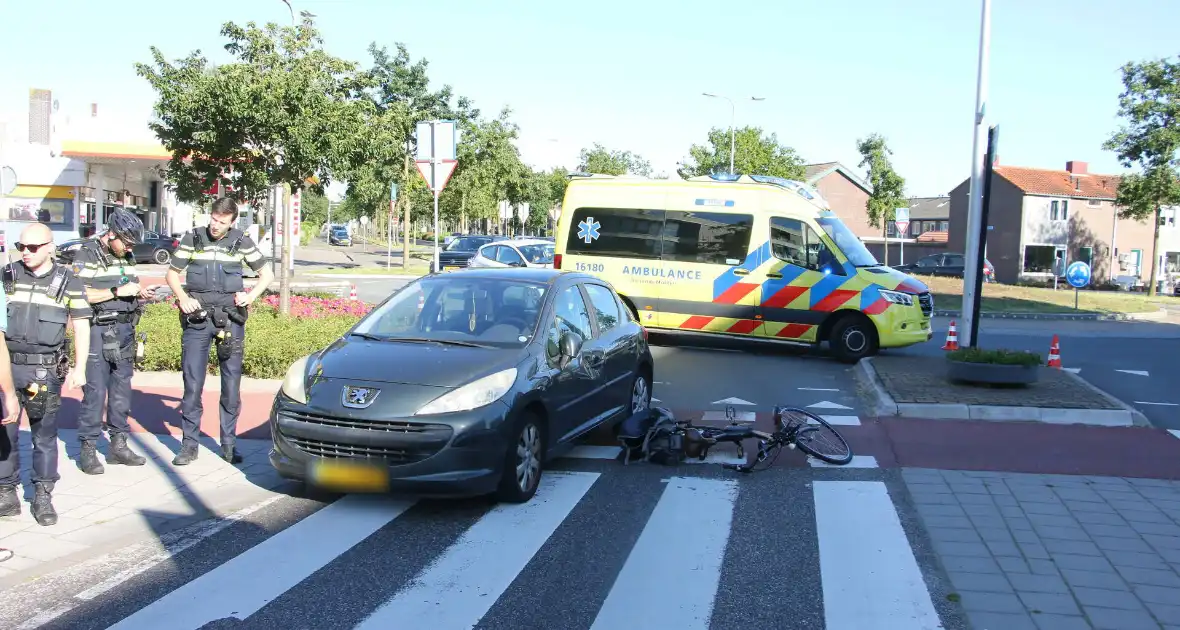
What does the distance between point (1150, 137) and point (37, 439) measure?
40.6 metres

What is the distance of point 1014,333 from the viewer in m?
20.2

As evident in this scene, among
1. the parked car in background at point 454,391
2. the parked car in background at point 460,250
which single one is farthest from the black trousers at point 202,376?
the parked car in background at point 460,250

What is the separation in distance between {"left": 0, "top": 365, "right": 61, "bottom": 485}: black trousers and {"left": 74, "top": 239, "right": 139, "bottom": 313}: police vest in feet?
3.67

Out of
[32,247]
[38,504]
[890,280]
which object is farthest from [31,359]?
[890,280]

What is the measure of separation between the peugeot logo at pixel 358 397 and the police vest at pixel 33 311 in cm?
166

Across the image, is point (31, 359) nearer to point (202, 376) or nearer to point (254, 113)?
point (202, 376)

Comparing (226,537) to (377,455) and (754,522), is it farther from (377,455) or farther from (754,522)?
(754,522)

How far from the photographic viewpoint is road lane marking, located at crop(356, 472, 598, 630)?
433 cm

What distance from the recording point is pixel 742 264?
1459 centimetres

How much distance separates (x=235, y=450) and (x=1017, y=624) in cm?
557

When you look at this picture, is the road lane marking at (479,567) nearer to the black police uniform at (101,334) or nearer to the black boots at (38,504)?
the black boots at (38,504)

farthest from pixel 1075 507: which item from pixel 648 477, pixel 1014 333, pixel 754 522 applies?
pixel 1014 333

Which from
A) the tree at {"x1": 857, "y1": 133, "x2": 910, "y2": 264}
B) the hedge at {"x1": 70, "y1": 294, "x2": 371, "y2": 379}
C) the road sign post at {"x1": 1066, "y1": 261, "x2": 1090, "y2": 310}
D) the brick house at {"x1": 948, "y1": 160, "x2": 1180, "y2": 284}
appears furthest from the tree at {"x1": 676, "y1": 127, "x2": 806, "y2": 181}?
the hedge at {"x1": 70, "y1": 294, "x2": 371, "y2": 379}

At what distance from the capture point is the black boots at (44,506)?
5.54m
